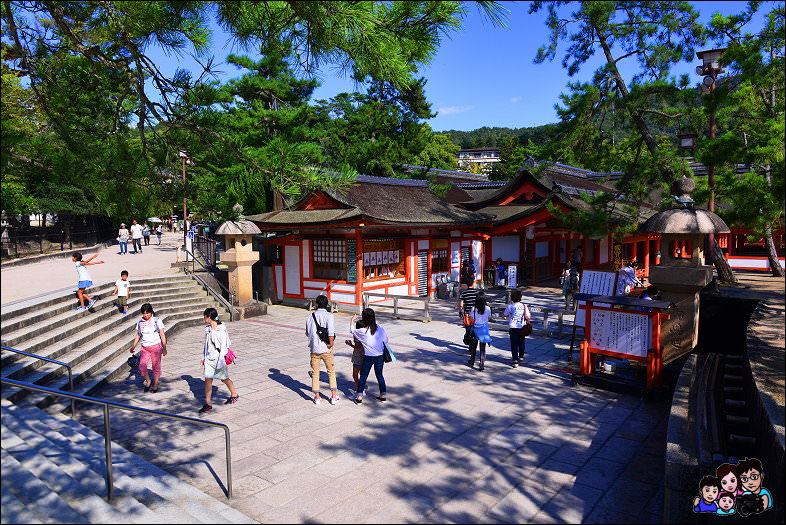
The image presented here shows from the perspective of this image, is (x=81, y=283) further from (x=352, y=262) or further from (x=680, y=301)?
(x=680, y=301)

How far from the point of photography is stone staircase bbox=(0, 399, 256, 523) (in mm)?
3971

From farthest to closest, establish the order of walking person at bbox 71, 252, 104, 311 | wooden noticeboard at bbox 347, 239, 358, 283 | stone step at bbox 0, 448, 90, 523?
1. wooden noticeboard at bbox 347, 239, 358, 283
2. walking person at bbox 71, 252, 104, 311
3. stone step at bbox 0, 448, 90, 523

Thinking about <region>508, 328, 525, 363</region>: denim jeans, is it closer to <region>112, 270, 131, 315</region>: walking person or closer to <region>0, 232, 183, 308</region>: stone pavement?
<region>112, 270, 131, 315</region>: walking person

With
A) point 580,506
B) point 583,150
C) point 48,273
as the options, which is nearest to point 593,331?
point 580,506

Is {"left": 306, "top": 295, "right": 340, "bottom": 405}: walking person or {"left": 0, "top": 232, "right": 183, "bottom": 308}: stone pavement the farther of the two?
{"left": 0, "top": 232, "right": 183, "bottom": 308}: stone pavement

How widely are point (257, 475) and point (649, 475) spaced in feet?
14.7

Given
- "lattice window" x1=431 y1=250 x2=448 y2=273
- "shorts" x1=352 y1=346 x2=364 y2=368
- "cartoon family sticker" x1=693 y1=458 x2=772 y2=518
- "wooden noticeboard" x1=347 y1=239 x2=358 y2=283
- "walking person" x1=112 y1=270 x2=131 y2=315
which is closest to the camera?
"cartoon family sticker" x1=693 y1=458 x2=772 y2=518

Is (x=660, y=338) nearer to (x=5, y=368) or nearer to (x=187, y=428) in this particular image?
(x=187, y=428)

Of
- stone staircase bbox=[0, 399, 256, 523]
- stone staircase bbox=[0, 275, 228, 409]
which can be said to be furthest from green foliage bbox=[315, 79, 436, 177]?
stone staircase bbox=[0, 399, 256, 523]

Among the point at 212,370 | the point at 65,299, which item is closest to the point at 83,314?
the point at 65,299

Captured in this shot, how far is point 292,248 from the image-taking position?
63.2 ft

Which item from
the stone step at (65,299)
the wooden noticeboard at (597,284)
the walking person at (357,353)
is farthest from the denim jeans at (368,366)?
the wooden noticeboard at (597,284)

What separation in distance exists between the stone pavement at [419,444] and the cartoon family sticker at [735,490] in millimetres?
607

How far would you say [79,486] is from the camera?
4.64 metres
